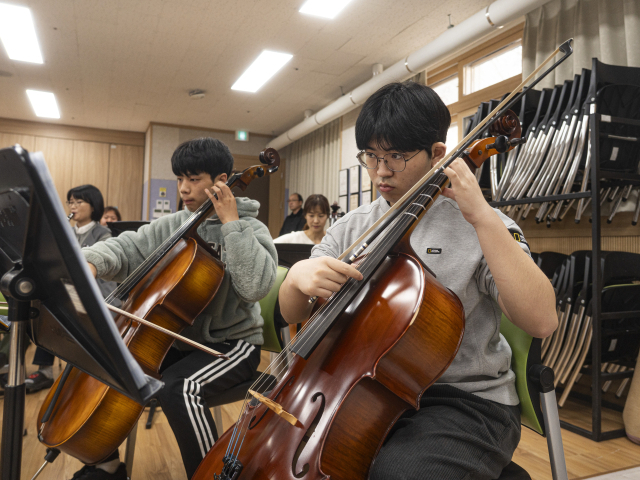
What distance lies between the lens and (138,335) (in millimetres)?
1223

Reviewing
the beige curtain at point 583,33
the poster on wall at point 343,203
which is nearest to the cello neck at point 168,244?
the beige curtain at point 583,33

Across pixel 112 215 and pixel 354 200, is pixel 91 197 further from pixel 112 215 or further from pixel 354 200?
pixel 354 200

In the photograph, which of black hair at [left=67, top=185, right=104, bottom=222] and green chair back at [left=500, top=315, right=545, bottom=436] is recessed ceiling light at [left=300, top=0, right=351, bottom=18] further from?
green chair back at [left=500, top=315, right=545, bottom=436]

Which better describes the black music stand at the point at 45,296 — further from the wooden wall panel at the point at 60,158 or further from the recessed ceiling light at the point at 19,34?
the wooden wall panel at the point at 60,158

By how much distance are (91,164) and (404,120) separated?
24.4 feet

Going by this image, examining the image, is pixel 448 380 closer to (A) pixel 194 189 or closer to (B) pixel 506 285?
(B) pixel 506 285

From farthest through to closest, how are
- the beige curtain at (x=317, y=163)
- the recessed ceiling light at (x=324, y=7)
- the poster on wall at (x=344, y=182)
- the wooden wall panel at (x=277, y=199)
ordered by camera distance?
the wooden wall panel at (x=277, y=199) < the beige curtain at (x=317, y=163) < the poster on wall at (x=344, y=182) < the recessed ceiling light at (x=324, y=7)

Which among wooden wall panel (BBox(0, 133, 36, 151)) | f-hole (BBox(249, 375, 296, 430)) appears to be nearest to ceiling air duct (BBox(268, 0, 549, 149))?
f-hole (BBox(249, 375, 296, 430))

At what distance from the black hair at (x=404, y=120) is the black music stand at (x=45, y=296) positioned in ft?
2.19

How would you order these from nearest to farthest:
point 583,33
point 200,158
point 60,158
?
1. point 200,158
2. point 583,33
3. point 60,158

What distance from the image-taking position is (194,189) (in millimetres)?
1623

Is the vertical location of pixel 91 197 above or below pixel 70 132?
below

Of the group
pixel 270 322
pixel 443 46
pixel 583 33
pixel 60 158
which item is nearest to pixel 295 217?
pixel 443 46

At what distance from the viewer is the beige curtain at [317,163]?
6078mm
